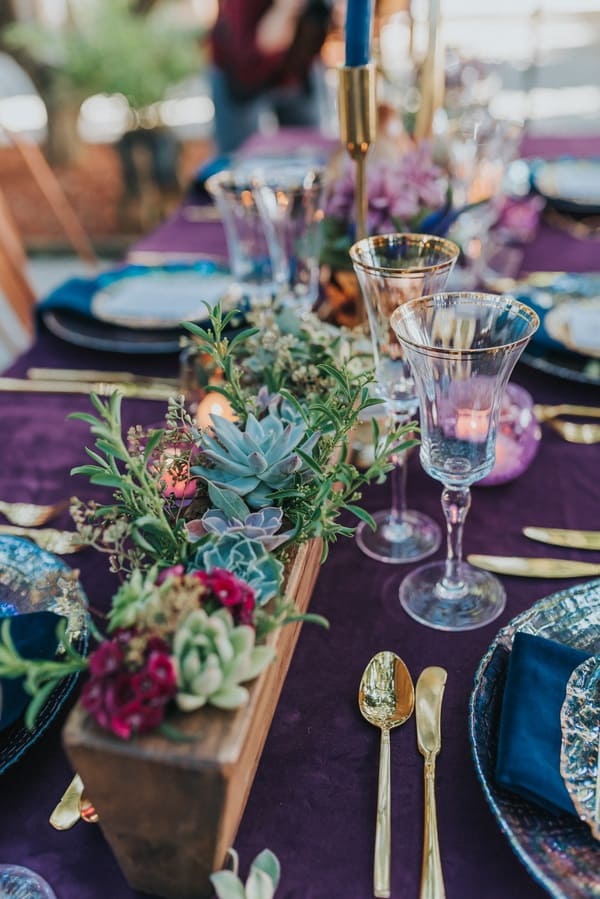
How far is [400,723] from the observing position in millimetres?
568

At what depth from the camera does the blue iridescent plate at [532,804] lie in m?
0.44

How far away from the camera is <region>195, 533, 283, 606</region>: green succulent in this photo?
19.5 inches

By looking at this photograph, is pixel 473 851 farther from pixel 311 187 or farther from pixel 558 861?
pixel 311 187

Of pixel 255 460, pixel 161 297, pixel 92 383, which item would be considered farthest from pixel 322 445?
pixel 161 297

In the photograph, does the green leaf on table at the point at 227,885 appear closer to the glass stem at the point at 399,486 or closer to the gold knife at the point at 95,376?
the glass stem at the point at 399,486

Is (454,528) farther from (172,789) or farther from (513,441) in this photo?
(172,789)

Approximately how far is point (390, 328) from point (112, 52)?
348 cm

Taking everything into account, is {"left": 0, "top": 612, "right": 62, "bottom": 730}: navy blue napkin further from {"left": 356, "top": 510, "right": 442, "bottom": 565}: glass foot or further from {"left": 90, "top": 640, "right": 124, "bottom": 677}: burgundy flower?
{"left": 356, "top": 510, "right": 442, "bottom": 565}: glass foot

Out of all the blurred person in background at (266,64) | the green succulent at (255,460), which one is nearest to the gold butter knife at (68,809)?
the green succulent at (255,460)

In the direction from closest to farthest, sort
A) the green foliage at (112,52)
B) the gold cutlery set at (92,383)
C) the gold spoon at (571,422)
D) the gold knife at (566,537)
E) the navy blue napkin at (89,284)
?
the gold knife at (566,537) → the gold spoon at (571,422) → the gold cutlery set at (92,383) → the navy blue napkin at (89,284) → the green foliage at (112,52)

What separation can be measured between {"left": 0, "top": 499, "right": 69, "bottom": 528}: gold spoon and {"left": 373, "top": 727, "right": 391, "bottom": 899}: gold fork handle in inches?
17.0

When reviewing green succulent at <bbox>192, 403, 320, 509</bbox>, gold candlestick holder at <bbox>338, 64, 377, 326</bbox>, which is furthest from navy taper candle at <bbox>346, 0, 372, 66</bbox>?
green succulent at <bbox>192, 403, 320, 509</bbox>

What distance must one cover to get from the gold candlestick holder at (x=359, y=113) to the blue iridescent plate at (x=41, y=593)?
0.48m

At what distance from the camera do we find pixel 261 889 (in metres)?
0.44
